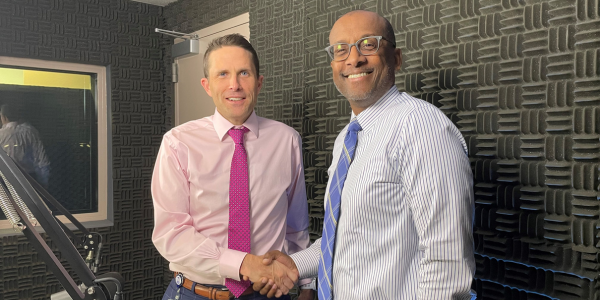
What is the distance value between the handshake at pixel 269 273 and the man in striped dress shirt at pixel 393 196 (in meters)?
0.33

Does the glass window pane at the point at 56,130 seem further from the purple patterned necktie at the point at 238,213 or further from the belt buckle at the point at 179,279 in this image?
the purple patterned necktie at the point at 238,213

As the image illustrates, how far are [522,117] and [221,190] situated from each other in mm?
1119

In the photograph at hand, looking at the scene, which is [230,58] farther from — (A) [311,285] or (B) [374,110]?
(A) [311,285]

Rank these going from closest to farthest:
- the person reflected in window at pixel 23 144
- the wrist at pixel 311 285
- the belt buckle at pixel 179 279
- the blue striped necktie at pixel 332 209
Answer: the blue striped necktie at pixel 332 209 < the belt buckle at pixel 179 279 < the wrist at pixel 311 285 < the person reflected in window at pixel 23 144

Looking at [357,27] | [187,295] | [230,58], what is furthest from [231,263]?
[357,27]

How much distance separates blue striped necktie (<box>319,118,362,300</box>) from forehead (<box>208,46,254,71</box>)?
642 mm

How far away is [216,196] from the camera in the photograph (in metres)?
1.78

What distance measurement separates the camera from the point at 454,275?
1.08 meters

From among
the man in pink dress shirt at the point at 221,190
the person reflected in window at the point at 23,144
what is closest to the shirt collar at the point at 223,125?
the man in pink dress shirt at the point at 221,190

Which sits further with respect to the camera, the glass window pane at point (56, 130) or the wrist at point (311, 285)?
the glass window pane at point (56, 130)

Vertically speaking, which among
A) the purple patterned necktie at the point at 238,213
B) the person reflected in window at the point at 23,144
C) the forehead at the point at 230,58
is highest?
the forehead at the point at 230,58

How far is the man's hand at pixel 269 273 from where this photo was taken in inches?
64.7

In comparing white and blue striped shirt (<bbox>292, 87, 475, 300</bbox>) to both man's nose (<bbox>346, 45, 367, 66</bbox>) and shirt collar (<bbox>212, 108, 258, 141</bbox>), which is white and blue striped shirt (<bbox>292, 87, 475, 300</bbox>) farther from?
shirt collar (<bbox>212, 108, 258, 141</bbox>)

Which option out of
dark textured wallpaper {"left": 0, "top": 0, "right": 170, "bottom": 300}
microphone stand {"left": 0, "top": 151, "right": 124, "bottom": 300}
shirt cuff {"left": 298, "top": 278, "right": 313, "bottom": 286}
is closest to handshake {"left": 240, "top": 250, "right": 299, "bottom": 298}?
shirt cuff {"left": 298, "top": 278, "right": 313, "bottom": 286}
